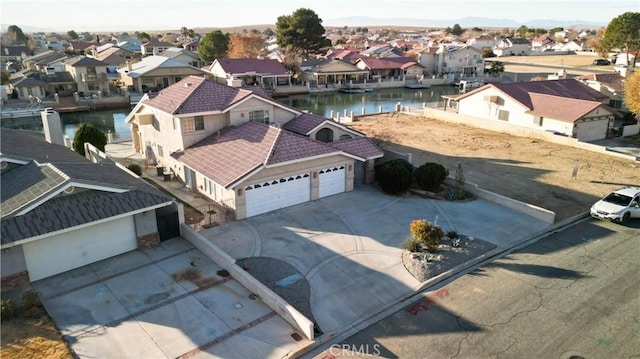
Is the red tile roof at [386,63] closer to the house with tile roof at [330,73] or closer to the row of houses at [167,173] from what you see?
the house with tile roof at [330,73]

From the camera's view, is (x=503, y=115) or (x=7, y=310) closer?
(x=7, y=310)

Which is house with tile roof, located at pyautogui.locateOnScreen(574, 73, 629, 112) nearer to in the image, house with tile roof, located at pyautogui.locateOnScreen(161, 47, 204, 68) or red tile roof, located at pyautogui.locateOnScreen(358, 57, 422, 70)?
red tile roof, located at pyautogui.locateOnScreen(358, 57, 422, 70)

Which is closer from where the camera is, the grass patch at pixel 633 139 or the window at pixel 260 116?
the window at pixel 260 116

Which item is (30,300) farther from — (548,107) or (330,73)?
(330,73)

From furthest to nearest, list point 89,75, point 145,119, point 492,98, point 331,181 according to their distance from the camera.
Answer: point 89,75, point 492,98, point 145,119, point 331,181

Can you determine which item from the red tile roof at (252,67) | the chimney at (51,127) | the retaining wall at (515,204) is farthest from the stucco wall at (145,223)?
the red tile roof at (252,67)

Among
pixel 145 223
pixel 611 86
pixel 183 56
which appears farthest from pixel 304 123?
pixel 183 56
